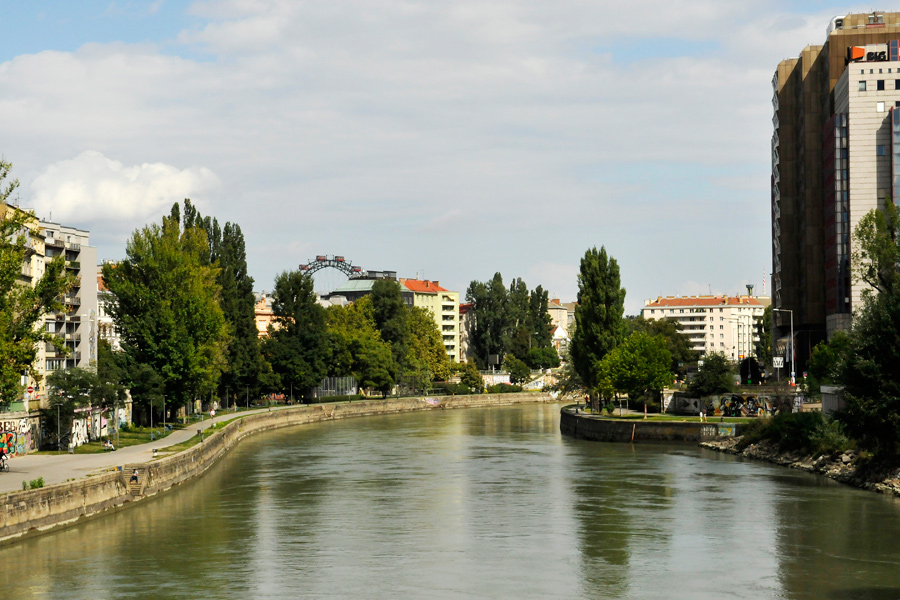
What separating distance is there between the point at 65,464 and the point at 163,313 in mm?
29255

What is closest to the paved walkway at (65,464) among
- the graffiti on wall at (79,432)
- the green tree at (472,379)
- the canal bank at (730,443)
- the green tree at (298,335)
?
the graffiti on wall at (79,432)

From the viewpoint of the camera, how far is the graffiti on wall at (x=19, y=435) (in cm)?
5534

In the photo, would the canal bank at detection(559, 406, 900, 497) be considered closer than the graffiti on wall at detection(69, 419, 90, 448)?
Yes

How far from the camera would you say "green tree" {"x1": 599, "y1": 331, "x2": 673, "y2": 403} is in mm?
97875

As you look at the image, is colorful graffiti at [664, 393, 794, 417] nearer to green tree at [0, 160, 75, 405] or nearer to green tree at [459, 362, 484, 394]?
green tree at [0, 160, 75, 405]

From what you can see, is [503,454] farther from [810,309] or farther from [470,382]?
[470,382]

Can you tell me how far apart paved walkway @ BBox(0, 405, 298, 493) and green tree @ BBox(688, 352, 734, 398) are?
48690 mm

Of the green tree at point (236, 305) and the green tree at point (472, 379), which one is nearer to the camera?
the green tree at point (236, 305)

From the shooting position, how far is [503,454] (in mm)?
80438

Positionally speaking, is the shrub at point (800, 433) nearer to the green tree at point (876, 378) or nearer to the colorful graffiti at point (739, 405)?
the green tree at point (876, 378)

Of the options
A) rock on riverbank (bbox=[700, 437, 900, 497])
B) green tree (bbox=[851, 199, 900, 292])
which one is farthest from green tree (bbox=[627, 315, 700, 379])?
green tree (bbox=[851, 199, 900, 292])

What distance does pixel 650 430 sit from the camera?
87.7 m

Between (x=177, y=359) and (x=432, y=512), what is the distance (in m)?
38.2

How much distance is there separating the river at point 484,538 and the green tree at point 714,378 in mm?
24644
